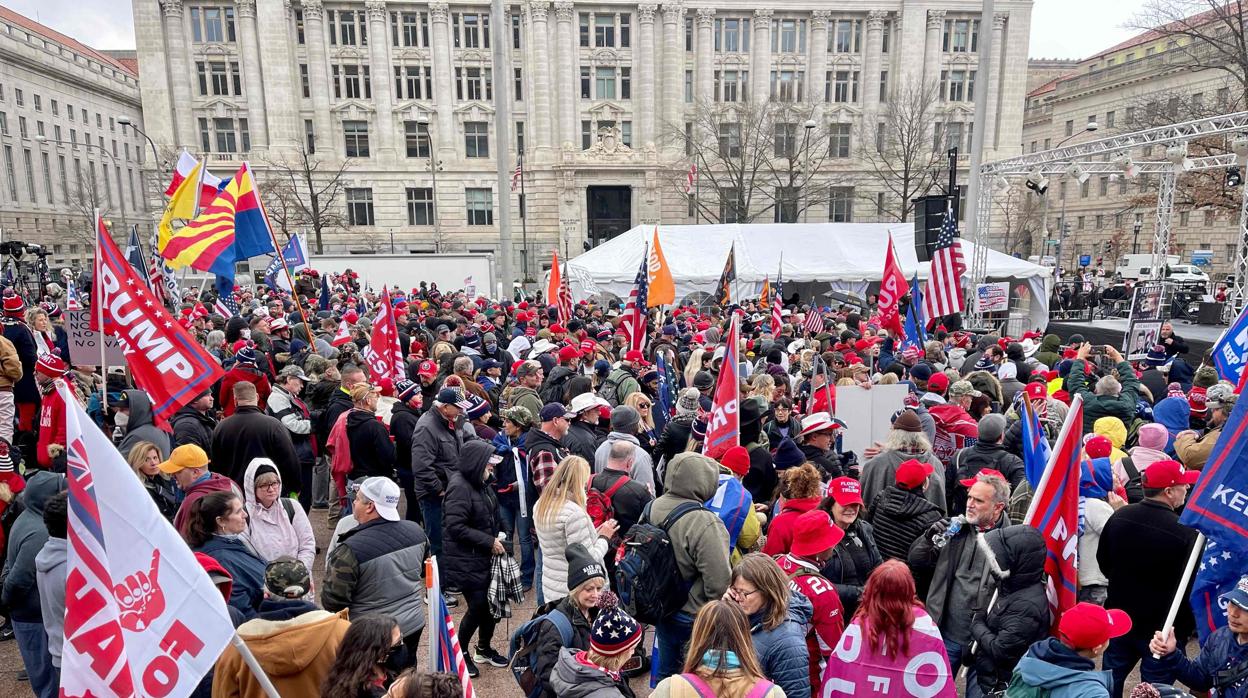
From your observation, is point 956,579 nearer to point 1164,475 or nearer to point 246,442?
point 1164,475

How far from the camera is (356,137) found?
47.5 meters

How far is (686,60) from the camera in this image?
48.4 meters

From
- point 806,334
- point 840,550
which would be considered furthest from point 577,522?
point 806,334

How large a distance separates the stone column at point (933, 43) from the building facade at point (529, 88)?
0.32 feet

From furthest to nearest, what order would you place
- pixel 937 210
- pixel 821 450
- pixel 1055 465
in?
pixel 937 210, pixel 821 450, pixel 1055 465

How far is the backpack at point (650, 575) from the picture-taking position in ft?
13.1

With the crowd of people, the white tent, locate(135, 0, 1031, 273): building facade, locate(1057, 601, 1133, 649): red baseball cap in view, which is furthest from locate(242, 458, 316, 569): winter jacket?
locate(135, 0, 1031, 273): building facade

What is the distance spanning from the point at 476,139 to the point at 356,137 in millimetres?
7453

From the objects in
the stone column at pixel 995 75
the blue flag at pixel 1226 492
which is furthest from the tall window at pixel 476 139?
the blue flag at pixel 1226 492

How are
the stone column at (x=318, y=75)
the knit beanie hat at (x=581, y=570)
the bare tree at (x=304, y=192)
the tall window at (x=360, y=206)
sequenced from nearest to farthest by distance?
1. the knit beanie hat at (x=581, y=570)
2. the bare tree at (x=304, y=192)
3. the stone column at (x=318, y=75)
4. the tall window at (x=360, y=206)

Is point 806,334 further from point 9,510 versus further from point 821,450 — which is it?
point 9,510

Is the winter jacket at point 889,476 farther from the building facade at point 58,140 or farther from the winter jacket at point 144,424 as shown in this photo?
the building facade at point 58,140

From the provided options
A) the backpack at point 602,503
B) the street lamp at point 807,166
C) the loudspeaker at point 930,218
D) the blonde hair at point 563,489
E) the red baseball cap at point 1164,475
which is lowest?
the backpack at point 602,503

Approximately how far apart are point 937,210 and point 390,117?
40.2 metres
